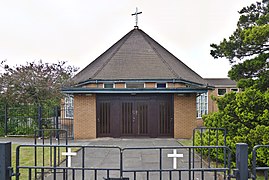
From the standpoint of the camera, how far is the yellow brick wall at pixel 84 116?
15391mm

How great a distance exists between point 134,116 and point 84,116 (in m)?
2.64

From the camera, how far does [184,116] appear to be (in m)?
15.6

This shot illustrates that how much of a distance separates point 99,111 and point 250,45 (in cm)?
955

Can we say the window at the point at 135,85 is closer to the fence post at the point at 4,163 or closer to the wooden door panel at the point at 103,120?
the wooden door panel at the point at 103,120

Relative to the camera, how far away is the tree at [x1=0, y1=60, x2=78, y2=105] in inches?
616

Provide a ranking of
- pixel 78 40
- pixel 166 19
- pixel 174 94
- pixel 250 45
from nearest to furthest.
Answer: pixel 250 45 < pixel 174 94 < pixel 166 19 < pixel 78 40

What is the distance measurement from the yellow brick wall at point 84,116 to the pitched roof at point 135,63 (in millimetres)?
1881

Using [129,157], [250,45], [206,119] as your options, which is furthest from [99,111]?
[250,45]

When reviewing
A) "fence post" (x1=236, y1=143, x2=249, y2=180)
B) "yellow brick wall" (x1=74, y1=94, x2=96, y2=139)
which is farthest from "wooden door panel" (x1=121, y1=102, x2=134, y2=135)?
"fence post" (x1=236, y1=143, x2=249, y2=180)

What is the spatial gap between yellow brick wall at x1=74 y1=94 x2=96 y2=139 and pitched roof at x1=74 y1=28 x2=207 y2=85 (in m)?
1.88

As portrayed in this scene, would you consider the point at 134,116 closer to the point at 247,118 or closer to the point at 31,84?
the point at 31,84

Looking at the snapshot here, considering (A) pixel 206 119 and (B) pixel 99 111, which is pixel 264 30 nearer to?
(A) pixel 206 119

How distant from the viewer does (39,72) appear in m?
16.3

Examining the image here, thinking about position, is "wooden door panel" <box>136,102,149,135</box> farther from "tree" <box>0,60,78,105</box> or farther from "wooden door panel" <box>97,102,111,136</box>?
"tree" <box>0,60,78,105</box>
